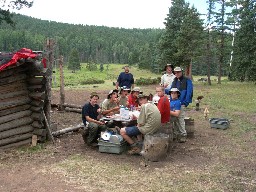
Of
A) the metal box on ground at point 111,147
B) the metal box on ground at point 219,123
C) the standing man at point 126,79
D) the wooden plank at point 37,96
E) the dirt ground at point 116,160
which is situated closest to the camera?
the dirt ground at point 116,160

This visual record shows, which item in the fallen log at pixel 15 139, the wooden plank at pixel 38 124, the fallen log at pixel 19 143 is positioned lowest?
the fallen log at pixel 19 143

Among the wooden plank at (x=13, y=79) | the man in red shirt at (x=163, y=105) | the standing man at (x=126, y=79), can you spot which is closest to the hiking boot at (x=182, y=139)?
the man in red shirt at (x=163, y=105)

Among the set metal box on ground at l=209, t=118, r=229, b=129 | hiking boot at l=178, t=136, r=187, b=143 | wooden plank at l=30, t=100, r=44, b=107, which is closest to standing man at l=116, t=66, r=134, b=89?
metal box on ground at l=209, t=118, r=229, b=129

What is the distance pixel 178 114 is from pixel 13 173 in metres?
5.11

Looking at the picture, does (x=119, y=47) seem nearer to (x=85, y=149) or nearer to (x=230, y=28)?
(x=230, y=28)

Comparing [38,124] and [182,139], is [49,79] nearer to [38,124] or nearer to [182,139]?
[38,124]

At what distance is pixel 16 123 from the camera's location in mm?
9852

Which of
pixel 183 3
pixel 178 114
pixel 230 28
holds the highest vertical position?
pixel 183 3

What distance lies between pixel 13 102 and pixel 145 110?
411 centimetres

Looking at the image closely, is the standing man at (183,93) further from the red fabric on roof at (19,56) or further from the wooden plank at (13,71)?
the wooden plank at (13,71)

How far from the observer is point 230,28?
35.6m

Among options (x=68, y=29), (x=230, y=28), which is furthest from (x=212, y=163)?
(x=68, y=29)

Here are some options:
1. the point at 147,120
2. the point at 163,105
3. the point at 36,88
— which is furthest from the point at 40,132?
the point at 163,105

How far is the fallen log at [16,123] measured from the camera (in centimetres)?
956
